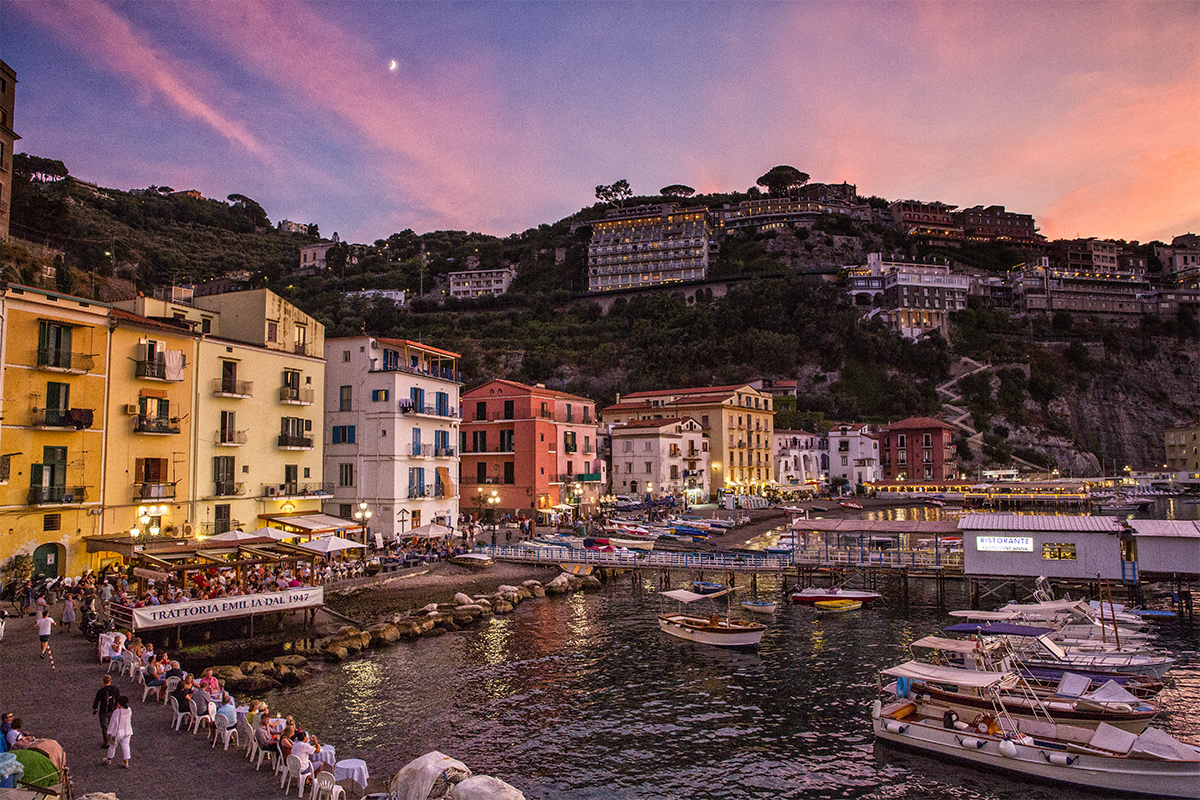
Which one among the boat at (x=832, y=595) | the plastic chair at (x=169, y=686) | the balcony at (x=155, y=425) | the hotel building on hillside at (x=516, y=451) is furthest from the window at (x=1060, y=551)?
the balcony at (x=155, y=425)

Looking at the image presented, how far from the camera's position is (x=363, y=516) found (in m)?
47.0

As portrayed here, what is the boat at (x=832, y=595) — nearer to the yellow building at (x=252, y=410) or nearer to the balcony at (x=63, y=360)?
the yellow building at (x=252, y=410)

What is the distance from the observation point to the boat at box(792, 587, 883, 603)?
39.7 meters

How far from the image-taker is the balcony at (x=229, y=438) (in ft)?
129

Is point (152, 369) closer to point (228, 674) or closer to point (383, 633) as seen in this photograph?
point (383, 633)

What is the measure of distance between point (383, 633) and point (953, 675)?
71.6 ft

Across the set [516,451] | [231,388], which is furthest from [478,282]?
[231,388]

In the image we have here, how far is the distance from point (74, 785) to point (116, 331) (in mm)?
26690

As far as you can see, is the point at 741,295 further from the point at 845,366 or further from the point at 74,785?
the point at 74,785

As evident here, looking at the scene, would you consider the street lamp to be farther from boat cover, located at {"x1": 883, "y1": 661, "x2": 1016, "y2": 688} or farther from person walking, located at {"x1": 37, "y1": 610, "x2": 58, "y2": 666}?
boat cover, located at {"x1": 883, "y1": 661, "x2": 1016, "y2": 688}

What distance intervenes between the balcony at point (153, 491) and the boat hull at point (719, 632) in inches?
1010

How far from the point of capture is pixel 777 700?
81.4 ft

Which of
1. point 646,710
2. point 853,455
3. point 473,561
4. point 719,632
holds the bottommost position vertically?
point 646,710

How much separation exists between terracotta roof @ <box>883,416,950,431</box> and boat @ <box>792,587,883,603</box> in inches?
3193
